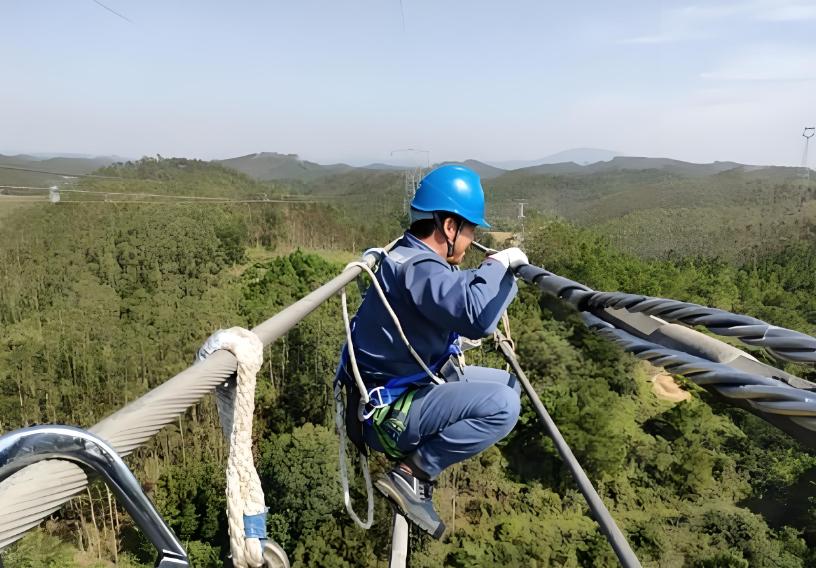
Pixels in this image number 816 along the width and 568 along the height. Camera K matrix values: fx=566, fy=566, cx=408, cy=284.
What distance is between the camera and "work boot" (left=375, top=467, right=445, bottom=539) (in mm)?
2131

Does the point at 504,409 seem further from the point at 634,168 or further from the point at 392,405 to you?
the point at 634,168

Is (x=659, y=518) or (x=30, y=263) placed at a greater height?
(x=30, y=263)

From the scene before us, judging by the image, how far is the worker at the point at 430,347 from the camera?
1.87 m

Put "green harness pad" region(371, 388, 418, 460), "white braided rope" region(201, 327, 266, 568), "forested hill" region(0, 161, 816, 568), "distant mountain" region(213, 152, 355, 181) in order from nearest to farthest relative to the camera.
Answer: "white braided rope" region(201, 327, 266, 568) → "green harness pad" region(371, 388, 418, 460) → "forested hill" region(0, 161, 816, 568) → "distant mountain" region(213, 152, 355, 181)

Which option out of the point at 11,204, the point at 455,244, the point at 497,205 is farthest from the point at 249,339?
the point at 497,205

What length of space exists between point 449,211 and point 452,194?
0.08 metres

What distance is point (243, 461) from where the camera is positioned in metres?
Answer: 1.00

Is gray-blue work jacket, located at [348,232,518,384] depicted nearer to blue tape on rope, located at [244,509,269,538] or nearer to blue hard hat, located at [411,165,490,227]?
blue hard hat, located at [411,165,490,227]

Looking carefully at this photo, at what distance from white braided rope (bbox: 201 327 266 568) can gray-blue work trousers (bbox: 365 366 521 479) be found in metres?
1.08

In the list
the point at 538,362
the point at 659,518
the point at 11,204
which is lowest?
the point at 659,518

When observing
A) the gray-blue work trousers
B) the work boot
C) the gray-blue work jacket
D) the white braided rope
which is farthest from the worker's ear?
the white braided rope

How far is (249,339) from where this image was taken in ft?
3.43

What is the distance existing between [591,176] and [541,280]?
559ft

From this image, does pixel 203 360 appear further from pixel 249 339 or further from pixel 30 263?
pixel 30 263
